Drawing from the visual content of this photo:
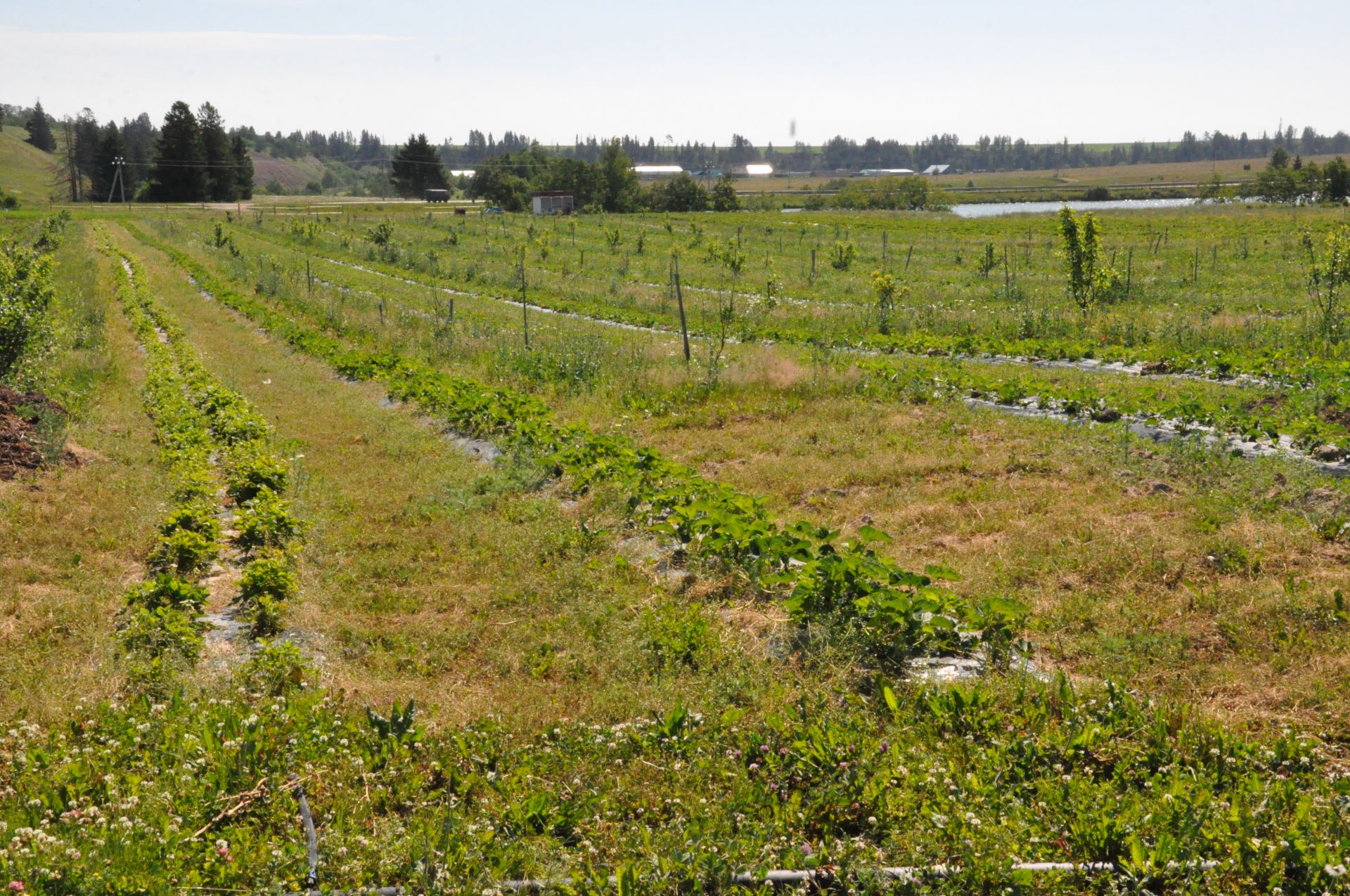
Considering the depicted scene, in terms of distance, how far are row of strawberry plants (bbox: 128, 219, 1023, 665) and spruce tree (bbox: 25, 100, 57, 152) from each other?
18696cm

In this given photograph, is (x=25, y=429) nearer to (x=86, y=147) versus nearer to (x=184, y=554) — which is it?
(x=184, y=554)

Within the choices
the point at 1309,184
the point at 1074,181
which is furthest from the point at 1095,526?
the point at 1074,181

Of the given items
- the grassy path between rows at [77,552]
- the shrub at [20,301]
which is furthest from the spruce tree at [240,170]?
the grassy path between rows at [77,552]

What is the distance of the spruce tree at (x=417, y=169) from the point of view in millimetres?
109750

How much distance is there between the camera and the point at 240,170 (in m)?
100

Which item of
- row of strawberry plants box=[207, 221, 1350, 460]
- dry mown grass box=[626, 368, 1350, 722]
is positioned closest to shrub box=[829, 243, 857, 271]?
row of strawberry plants box=[207, 221, 1350, 460]

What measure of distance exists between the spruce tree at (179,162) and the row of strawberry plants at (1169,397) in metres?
97.8

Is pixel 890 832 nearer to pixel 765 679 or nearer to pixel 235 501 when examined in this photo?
pixel 765 679

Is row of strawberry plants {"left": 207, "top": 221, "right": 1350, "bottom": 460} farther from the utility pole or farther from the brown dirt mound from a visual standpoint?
the utility pole

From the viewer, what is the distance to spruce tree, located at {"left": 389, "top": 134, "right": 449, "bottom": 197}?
110 m

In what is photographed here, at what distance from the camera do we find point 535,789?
486 centimetres

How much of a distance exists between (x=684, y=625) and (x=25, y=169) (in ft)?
522

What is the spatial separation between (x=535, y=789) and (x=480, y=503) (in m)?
5.05

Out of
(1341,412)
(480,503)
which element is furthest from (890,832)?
(1341,412)
